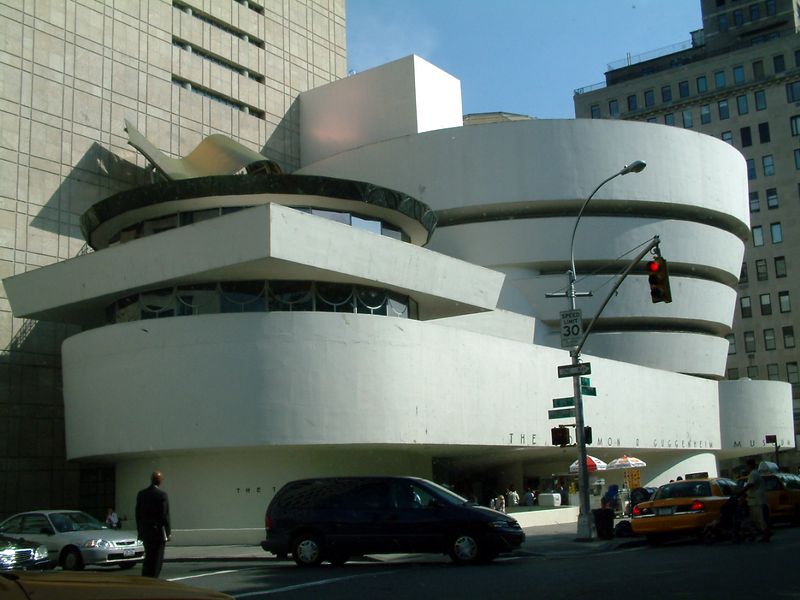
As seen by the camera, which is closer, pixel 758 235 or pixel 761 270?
pixel 761 270

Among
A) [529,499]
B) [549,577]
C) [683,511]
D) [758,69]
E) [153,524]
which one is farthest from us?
[758,69]

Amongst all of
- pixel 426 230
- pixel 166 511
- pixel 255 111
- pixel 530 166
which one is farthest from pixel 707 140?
pixel 166 511

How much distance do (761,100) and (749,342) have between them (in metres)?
23.6

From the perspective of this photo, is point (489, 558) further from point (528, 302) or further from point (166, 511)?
→ point (528, 302)

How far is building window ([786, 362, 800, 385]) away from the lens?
83.5 meters

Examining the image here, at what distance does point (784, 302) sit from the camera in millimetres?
85812

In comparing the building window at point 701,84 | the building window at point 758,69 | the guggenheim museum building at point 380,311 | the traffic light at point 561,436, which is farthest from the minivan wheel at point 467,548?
the building window at point 701,84

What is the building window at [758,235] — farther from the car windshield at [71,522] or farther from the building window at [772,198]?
the car windshield at [71,522]

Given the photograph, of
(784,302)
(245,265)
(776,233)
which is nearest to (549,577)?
(245,265)

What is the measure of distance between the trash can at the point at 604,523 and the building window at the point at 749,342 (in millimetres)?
69619

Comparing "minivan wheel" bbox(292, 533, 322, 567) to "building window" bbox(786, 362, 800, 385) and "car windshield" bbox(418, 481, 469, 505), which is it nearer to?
"car windshield" bbox(418, 481, 469, 505)

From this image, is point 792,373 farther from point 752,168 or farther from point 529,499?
point 529,499

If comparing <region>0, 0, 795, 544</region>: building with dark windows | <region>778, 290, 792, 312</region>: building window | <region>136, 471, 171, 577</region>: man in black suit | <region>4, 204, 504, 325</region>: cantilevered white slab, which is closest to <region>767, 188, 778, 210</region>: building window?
<region>778, 290, 792, 312</region>: building window

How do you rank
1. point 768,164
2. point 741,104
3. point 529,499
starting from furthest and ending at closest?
point 741,104 → point 768,164 → point 529,499
